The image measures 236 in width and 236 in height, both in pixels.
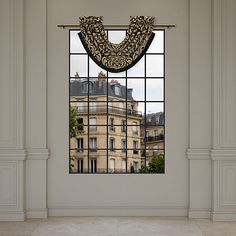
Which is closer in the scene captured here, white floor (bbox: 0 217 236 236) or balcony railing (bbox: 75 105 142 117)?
white floor (bbox: 0 217 236 236)

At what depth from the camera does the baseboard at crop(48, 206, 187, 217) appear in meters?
7.45

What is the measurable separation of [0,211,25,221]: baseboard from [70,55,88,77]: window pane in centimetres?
194

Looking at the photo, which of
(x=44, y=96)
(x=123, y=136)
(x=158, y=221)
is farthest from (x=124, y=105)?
(x=158, y=221)

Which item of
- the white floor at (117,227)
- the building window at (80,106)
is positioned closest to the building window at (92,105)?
the building window at (80,106)

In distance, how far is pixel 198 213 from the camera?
7375mm

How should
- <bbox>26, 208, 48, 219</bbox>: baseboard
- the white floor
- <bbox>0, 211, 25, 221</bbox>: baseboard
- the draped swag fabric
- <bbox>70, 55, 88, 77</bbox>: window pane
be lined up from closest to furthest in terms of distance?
the white floor
<bbox>0, 211, 25, 221</bbox>: baseboard
<bbox>26, 208, 48, 219</bbox>: baseboard
the draped swag fabric
<bbox>70, 55, 88, 77</bbox>: window pane

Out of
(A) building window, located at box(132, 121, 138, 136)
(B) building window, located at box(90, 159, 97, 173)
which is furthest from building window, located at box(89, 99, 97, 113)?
(B) building window, located at box(90, 159, 97, 173)

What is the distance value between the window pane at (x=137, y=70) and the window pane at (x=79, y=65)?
23.3 inches

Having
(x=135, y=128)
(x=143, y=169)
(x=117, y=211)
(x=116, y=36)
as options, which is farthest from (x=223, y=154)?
(x=116, y=36)

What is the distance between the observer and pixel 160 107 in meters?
7.58

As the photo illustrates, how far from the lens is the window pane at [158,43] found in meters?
7.55

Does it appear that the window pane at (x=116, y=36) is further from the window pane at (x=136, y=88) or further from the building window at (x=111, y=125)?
the building window at (x=111, y=125)

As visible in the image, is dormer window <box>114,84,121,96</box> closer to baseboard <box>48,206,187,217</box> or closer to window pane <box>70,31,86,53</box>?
window pane <box>70,31,86,53</box>

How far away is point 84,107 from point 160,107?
1.02 m
